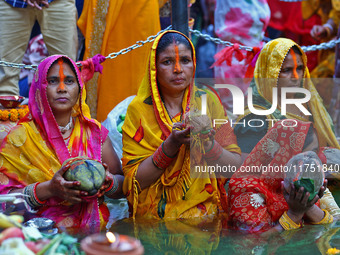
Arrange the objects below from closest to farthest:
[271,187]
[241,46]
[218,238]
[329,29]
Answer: [218,238]
[271,187]
[241,46]
[329,29]

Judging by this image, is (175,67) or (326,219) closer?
(326,219)

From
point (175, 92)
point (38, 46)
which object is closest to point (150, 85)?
point (175, 92)

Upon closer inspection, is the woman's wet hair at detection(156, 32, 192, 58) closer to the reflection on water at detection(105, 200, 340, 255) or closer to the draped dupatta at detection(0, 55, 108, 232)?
Result: the draped dupatta at detection(0, 55, 108, 232)

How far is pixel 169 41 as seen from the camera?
3652 mm

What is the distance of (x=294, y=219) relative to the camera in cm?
305

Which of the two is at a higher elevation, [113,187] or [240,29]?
[240,29]

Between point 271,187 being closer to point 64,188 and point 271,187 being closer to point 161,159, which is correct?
point 161,159

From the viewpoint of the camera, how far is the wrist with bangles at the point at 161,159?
11.0 feet

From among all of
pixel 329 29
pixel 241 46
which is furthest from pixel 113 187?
pixel 329 29

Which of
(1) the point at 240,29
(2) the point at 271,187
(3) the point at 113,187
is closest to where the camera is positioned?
(2) the point at 271,187

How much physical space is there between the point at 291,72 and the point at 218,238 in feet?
5.83

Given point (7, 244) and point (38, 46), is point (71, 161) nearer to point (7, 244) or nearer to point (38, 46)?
point (7, 244)

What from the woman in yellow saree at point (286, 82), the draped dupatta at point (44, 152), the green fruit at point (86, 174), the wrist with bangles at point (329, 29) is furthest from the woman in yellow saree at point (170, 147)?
the wrist with bangles at point (329, 29)

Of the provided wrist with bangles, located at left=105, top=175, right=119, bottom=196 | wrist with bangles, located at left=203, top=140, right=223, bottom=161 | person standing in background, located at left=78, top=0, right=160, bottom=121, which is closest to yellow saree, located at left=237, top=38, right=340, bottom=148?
wrist with bangles, located at left=203, top=140, right=223, bottom=161
